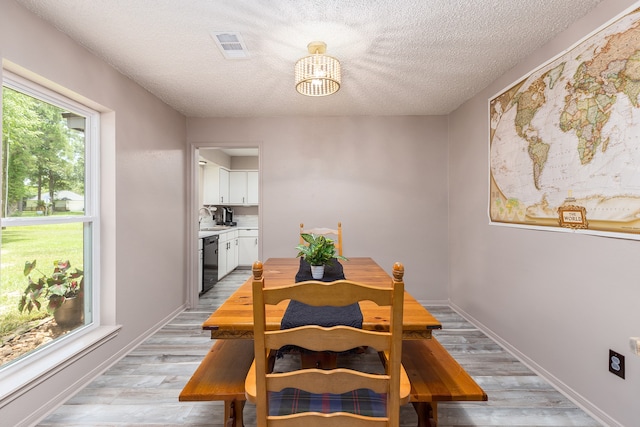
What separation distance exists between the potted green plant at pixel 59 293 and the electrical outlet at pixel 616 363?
11.2ft

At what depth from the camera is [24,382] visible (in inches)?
63.9

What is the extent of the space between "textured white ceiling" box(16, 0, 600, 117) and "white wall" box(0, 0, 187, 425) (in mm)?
159

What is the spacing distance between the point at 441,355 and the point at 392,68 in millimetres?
2140

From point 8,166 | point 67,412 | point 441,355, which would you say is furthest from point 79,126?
point 441,355

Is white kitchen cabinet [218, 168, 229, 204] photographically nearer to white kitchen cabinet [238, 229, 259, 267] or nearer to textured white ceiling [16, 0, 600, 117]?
white kitchen cabinet [238, 229, 259, 267]

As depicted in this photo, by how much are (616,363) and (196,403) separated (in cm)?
244

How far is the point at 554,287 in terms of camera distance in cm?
204

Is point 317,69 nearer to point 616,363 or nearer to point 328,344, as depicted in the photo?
point 328,344

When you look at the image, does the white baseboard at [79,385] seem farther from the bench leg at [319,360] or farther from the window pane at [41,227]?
the bench leg at [319,360]

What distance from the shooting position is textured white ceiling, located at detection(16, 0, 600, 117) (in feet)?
5.61

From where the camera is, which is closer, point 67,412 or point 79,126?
A: point 67,412

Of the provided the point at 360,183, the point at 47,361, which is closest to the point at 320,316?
the point at 47,361

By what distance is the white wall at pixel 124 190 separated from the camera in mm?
1704

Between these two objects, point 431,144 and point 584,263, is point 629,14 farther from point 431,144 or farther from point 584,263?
point 431,144
